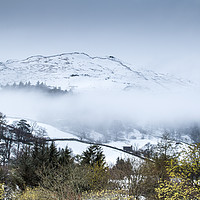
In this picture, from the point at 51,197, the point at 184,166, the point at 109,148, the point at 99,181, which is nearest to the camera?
the point at 184,166

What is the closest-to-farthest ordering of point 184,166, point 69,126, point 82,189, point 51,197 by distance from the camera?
point 184,166 → point 51,197 → point 82,189 → point 69,126

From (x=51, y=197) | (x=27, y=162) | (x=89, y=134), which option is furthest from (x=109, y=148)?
(x=89, y=134)

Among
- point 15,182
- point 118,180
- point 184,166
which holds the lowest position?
point 15,182

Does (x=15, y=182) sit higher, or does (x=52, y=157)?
(x=52, y=157)

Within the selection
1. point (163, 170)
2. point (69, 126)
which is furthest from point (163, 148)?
point (69, 126)

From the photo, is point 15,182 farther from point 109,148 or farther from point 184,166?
point 109,148

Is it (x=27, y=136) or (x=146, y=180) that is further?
(x=27, y=136)

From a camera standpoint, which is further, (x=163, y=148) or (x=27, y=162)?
(x=163, y=148)

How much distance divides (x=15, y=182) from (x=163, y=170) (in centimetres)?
Answer: 1834

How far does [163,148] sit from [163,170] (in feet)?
19.8

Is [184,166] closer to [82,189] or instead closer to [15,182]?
[82,189]

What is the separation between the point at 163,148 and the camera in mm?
33844

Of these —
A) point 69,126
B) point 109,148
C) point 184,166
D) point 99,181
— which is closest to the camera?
point 184,166

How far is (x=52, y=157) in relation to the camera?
3397 cm
